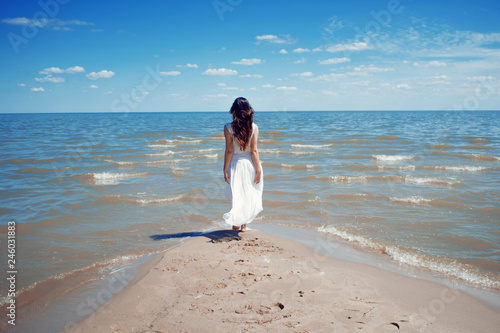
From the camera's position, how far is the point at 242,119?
4926 millimetres

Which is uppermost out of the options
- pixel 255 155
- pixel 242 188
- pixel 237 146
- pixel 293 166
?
pixel 237 146

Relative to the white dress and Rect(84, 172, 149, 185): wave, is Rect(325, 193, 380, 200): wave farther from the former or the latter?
Rect(84, 172, 149, 185): wave

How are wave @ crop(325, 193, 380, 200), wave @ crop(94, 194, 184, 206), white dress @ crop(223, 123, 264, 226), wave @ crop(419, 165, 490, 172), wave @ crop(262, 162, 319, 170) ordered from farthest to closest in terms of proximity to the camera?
wave @ crop(262, 162, 319, 170) → wave @ crop(419, 165, 490, 172) → wave @ crop(325, 193, 380, 200) → wave @ crop(94, 194, 184, 206) → white dress @ crop(223, 123, 264, 226)

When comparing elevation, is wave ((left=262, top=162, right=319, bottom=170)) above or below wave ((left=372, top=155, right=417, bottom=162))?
below

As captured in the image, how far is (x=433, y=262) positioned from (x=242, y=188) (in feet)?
10.3

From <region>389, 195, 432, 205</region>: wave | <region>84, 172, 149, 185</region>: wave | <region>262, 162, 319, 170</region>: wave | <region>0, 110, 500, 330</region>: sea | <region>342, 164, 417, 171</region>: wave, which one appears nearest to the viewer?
<region>0, 110, 500, 330</region>: sea

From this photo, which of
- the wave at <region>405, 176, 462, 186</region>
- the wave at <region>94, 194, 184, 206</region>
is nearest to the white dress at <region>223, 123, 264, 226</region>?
the wave at <region>94, 194, 184, 206</region>

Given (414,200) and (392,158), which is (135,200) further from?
(392,158)

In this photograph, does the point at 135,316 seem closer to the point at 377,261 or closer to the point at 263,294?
the point at 263,294

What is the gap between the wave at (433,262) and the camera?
4133mm

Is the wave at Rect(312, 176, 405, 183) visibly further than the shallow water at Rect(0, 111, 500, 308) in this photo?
Yes

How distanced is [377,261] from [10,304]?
491 cm

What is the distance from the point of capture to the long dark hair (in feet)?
16.1

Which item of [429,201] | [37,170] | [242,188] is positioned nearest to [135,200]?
[242,188]
